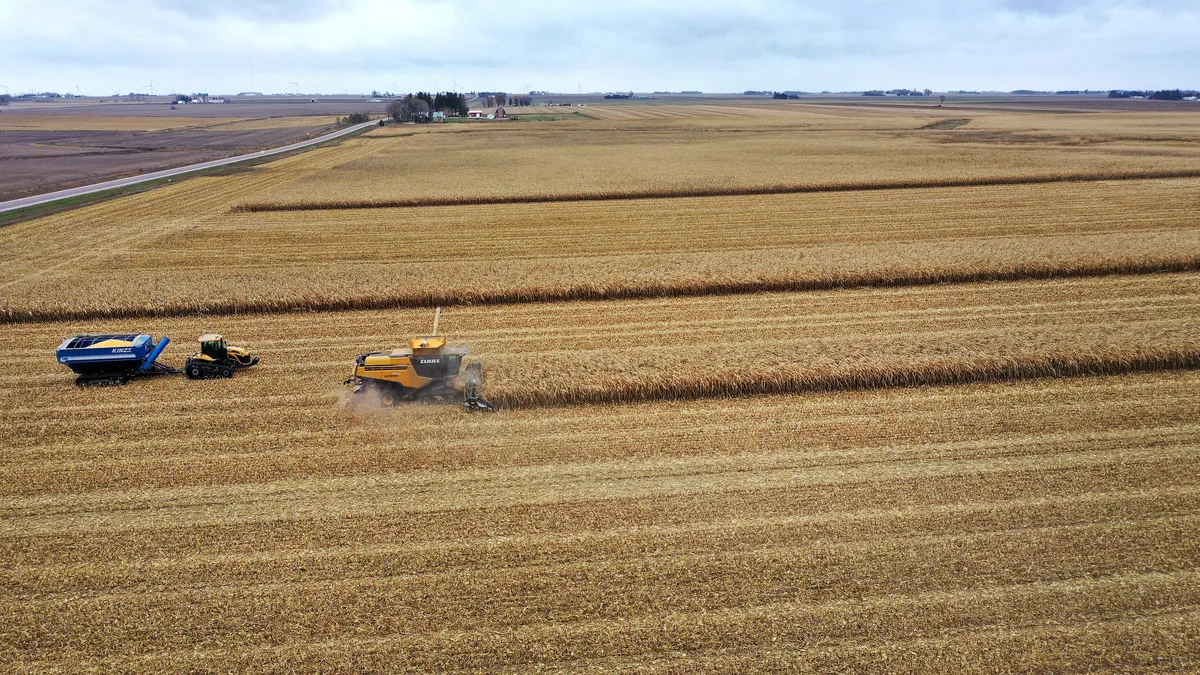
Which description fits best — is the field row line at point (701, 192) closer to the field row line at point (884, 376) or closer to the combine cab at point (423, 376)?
the combine cab at point (423, 376)

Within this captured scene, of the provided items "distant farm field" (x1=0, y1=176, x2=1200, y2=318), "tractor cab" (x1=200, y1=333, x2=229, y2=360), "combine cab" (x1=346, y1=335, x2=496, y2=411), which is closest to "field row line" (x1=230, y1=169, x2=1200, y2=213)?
"distant farm field" (x1=0, y1=176, x2=1200, y2=318)

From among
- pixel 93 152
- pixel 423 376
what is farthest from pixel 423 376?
pixel 93 152

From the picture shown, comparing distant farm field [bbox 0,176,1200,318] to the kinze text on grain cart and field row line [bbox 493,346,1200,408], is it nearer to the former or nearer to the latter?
the kinze text on grain cart

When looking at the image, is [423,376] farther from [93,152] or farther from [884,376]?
[93,152]

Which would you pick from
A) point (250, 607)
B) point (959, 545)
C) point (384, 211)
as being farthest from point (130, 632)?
point (384, 211)

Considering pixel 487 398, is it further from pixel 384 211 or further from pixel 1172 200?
pixel 1172 200

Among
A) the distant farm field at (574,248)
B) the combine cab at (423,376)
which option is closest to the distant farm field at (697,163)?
the distant farm field at (574,248)

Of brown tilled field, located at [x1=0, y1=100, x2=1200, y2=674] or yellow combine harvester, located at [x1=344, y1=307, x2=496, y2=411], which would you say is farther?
yellow combine harvester, located at [x1=344, y1=307, x2=496, y2=411]
